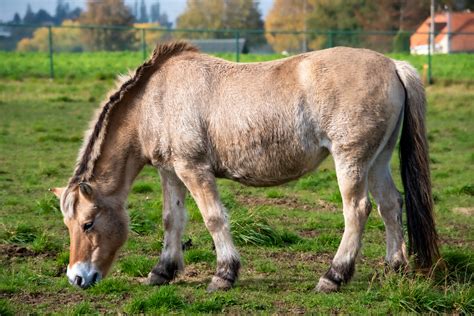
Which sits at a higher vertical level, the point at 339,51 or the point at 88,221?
the point at 339,51

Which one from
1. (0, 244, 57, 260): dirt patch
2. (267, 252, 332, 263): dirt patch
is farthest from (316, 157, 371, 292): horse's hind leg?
(0, 244, 57, 260): dirt patch

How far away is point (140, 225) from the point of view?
903 cm

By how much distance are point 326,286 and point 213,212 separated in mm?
1147

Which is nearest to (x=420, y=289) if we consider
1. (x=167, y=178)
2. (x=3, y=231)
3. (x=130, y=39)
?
(x=167, y=178)

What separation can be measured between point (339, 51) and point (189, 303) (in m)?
2.48

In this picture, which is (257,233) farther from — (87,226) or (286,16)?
(286,16)

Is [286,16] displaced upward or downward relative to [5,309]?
upward

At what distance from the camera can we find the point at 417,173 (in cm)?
697

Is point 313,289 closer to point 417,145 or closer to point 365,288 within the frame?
point 365,288

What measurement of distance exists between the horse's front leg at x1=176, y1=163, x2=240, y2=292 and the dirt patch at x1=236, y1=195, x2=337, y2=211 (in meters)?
3.35

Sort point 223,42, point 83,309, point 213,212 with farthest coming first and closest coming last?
point 223,42 → point 213,212 → point 83,309

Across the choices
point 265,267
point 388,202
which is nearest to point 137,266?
point 265,267

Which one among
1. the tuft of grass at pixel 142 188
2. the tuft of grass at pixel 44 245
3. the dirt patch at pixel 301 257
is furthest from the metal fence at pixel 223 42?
the dirt patch at pixel 301 257

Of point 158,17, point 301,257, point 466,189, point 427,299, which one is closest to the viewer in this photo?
point 427,299
